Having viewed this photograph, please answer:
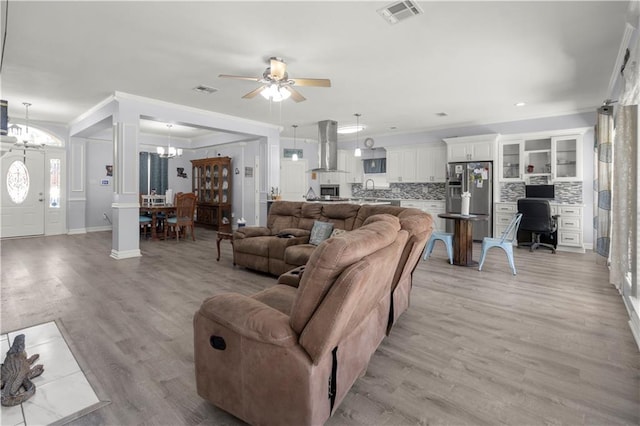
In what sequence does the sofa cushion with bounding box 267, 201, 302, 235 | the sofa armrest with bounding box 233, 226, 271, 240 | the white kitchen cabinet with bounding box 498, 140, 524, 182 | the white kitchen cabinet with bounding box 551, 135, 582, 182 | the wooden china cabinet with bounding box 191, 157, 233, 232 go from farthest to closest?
1. the wooden china cabinet with bounding box 191, 157, 233, 232
2. the white kitchen cabinet with bounding box 498, 140, 524, 182
3. the white kitchen cabinet with bounding box 551, 135, 582, 182
4. the sofa cushion with bounding box 267, 201, 302, 235
5. the sofa armrest with bounding box 233, 226, 271, 240

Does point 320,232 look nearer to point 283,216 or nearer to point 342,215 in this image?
point 342,215

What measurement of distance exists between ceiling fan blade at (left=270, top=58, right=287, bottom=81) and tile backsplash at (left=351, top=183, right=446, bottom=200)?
5707 mm

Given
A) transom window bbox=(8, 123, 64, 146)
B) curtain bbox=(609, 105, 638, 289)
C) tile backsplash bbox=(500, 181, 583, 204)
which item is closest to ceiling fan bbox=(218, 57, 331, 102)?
curtain bbox=(609, 105, 638, 289)

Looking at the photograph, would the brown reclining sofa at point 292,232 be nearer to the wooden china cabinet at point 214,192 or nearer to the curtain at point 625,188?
the curtain at point 625,188

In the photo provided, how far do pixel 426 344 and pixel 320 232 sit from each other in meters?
2.21

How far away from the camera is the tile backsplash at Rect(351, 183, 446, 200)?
27.2ft

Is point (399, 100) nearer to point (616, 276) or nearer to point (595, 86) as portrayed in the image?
point (595, 86)

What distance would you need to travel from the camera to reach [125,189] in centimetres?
548

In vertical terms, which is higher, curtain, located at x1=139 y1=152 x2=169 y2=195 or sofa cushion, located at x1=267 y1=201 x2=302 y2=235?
curtain, located at x1=139 y1=152 x2=169 y2=195

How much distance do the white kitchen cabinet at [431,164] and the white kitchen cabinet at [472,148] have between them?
43 cm

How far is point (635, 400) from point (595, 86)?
4906 millimetres

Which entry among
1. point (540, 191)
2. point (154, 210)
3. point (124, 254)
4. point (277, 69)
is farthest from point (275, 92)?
point (540, 191)

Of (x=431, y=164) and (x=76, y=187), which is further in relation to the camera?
(x=76, y=187)

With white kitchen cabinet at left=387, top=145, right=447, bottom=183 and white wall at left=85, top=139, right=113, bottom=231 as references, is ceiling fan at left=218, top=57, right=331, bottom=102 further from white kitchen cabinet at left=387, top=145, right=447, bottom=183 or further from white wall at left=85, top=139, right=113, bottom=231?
white wall at left=85, top=139, right=113, bottom=231
